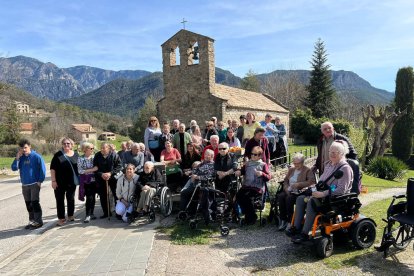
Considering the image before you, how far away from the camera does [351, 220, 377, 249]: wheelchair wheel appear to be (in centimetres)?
480

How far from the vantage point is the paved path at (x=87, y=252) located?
178 inches

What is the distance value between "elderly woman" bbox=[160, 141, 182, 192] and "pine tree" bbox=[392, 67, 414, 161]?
28602mm

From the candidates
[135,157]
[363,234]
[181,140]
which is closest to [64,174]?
[135,157]

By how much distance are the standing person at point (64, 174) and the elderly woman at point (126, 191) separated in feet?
3.16

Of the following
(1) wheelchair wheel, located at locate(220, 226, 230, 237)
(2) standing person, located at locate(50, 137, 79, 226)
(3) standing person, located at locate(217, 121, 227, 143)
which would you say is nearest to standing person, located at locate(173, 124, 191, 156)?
(3) standing person, located at locate(217, 121, 227, 143)

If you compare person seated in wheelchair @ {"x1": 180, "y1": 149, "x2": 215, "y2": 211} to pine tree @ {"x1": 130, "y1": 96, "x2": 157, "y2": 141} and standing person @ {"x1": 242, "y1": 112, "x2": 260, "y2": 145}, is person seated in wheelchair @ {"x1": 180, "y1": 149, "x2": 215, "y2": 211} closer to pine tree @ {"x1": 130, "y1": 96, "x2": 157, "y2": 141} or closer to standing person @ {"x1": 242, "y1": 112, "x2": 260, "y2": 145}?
standing person @ {"x1": 242, "y1": 112, "x2": 260, "y2": 145}

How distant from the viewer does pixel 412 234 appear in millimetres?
4785

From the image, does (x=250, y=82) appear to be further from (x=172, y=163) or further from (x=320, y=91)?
(x=172, y=163)

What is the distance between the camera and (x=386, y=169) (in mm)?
17078

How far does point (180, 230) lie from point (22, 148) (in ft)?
12.2

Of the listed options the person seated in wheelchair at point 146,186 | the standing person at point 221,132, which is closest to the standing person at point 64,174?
the person seated in wheelchair at point 146,186

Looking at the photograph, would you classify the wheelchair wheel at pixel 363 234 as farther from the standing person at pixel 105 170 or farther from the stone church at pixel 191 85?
the stone church at pixel 191 85

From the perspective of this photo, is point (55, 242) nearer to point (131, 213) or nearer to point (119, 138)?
point (131, 213)

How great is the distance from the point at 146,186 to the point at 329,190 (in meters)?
3.62
